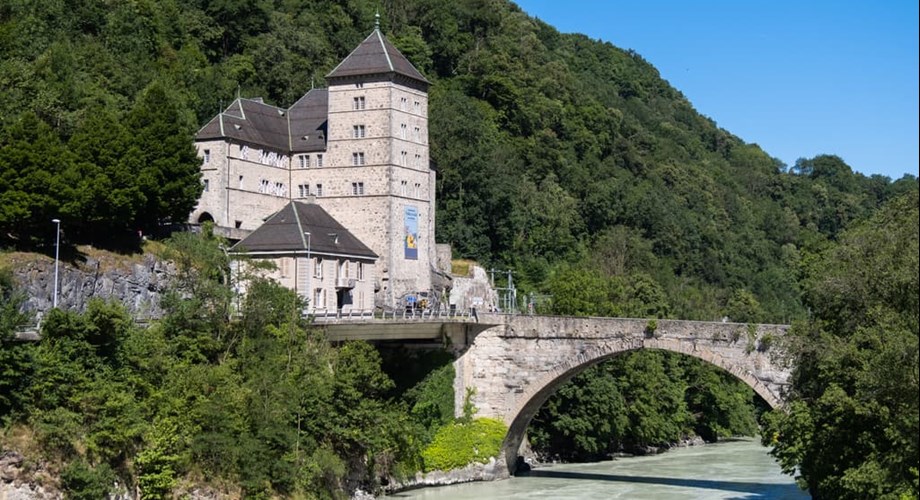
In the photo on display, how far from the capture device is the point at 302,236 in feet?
197

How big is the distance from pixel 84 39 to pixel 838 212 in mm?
94088

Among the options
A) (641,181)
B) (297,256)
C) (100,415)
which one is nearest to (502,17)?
(641,181)

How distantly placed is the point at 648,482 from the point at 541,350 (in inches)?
284

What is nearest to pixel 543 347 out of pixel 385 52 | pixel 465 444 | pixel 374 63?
pixel 465 444

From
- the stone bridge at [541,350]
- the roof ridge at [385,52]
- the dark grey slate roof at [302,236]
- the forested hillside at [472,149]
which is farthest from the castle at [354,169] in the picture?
the stone bridge at [541,350]

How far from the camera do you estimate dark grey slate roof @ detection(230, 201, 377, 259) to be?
2351 inches

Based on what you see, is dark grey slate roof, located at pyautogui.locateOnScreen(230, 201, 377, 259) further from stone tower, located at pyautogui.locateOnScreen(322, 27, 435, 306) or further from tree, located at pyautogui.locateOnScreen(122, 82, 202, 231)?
tree, located at pyautogui.locateOnScreen(122, 82, 202, 231)

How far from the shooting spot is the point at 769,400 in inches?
2149

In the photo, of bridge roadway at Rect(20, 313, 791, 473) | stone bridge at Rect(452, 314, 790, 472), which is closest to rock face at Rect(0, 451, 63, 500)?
bridge roadway at Rect(20, 313, 791, 473)

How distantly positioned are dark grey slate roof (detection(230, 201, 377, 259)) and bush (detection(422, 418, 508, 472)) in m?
9.91

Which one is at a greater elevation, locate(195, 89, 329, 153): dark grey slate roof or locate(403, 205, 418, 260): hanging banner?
locate(195, 89, 329, 153): dark grey slate roof

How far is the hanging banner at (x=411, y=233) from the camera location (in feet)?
226

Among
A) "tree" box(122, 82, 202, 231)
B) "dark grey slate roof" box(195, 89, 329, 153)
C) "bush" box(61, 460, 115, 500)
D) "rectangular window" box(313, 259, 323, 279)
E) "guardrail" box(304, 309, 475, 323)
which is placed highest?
"dark grey slate roof" box(195, 89, 329, 153)

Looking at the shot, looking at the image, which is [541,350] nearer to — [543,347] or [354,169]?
[543,347]
